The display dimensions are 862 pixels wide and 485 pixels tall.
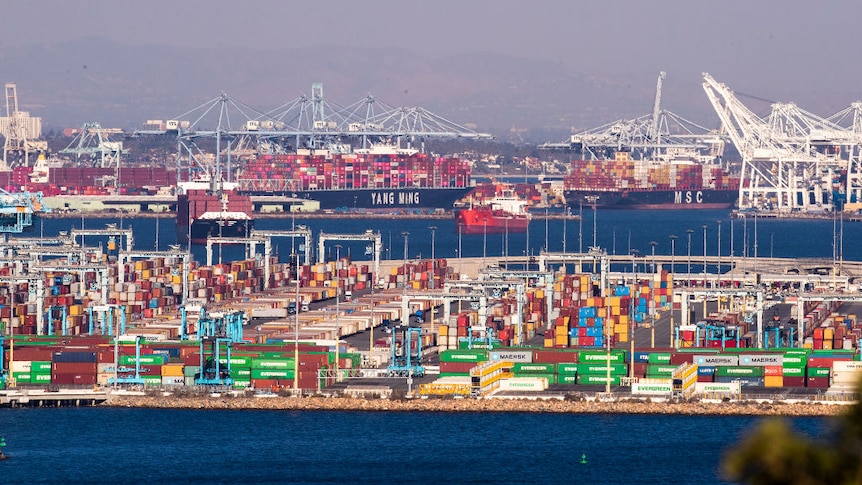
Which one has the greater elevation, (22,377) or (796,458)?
(796,458)

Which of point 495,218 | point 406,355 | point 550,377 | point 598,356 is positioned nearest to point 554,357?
point 550,377

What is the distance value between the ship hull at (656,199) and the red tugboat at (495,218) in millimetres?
23216

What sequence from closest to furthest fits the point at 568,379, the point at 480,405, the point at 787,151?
the point at 480,405
the point at 568,379
the point at 787,151

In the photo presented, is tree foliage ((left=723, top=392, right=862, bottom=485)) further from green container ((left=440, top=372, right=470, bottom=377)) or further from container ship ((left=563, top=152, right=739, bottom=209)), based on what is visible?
container ship ((left=563, top=152, right=739, bottom=209))

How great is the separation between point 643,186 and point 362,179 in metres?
18.2

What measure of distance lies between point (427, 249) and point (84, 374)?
36960 mm

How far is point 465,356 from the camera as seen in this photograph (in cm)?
2488

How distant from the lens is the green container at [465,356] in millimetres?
24734

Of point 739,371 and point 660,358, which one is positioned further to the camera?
point 660,358

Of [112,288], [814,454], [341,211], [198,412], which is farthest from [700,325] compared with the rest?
[341,211]

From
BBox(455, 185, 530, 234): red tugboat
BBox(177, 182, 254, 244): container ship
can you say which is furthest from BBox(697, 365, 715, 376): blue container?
BBox(455, 185, 530, 234): red tugboat

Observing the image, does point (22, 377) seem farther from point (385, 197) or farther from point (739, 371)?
point (385, 197)

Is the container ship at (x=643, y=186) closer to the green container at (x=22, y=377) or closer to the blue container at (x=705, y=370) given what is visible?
the blue container at (x=705, y=370)

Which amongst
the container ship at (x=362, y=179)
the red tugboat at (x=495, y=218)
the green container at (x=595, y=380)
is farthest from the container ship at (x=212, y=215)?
the green container at (x=595, y=380)
